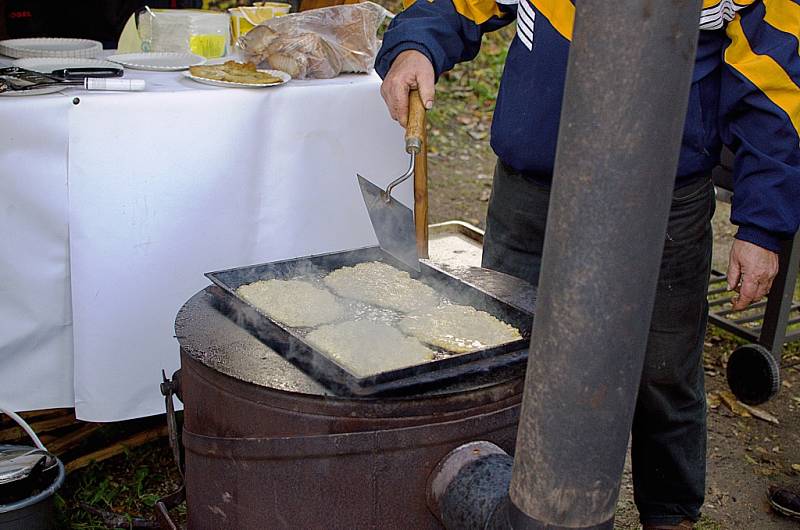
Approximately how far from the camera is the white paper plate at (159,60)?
9.76 feet

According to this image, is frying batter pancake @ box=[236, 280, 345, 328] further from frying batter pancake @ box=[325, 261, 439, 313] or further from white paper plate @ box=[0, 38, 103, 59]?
white paper plate @ box=[0, 38, 103, 59]

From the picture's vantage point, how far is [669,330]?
7.88 ft

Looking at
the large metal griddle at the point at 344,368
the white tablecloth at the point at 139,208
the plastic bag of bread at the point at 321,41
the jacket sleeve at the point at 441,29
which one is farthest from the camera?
the plastic bag of bread at the point at 321,41

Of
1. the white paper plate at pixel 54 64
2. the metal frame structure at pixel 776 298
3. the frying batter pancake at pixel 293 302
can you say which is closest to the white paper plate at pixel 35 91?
the white paper plate at pixel 54 64

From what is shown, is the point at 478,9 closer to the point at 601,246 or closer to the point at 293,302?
the point at 293,302

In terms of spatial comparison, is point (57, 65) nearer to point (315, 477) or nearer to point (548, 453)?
point (315, 477)

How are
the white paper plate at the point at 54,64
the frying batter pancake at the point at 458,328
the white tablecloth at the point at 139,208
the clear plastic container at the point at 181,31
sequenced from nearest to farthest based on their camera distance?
the frying batter pancake at the point at 458,328
the white tablecloth at the point at 139,208
the white paper plate at the point at 54,64
the clear plastic container at the point at 181,31

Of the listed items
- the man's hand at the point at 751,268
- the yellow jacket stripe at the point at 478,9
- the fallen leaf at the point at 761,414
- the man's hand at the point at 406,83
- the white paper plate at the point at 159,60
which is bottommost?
the fallen leaf at the point at 761,414

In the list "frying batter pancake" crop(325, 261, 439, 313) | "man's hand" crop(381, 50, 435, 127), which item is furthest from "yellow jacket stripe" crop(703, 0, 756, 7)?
"frying batter pancake" crop(325, 261, 439, 313)

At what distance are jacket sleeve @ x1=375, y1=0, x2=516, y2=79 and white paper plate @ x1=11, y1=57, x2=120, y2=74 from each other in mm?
999

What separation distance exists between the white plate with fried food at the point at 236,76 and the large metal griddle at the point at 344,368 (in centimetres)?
75

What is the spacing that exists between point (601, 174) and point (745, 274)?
1.27 m

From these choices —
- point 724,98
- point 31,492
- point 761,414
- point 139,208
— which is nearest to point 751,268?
point 724,98

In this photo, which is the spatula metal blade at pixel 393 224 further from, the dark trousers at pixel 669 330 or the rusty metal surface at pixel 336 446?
the rusty metal surface at pixel 336 446
